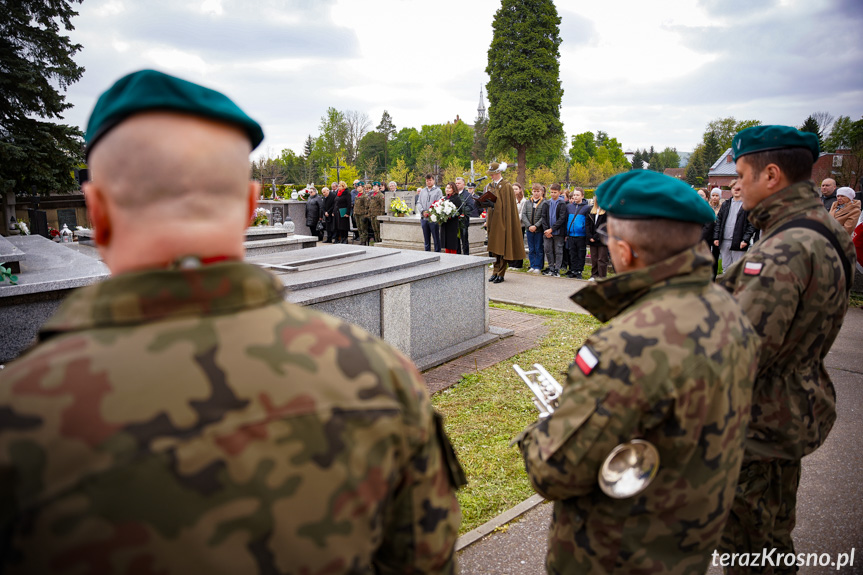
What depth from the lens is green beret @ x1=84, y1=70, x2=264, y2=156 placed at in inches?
42.6

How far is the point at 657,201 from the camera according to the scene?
74.7 inches

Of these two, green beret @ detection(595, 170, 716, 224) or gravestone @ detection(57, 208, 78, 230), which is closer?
green beret @ detection(595, 170, 716, 224)

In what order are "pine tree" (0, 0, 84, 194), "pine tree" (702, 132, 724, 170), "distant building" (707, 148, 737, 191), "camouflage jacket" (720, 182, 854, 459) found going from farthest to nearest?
"pine tree" (702, 132, 724, 170), "distant building" (707, 148, 737, 191), "pine tree" (0, 0, 84, 194), "camouflage jacket" (720, 182, 854, 459)

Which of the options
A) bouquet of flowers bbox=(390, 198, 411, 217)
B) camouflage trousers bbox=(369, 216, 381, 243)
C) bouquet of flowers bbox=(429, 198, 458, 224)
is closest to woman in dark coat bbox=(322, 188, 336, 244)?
camouflage trousers bbox=(369, 216, 381, 243)

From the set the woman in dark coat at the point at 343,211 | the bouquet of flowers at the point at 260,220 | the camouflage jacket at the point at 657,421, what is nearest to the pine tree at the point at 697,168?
the woman in dark coat at the point at 343,211

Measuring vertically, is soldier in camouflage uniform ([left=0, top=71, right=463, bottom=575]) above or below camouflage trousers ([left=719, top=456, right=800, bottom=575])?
above

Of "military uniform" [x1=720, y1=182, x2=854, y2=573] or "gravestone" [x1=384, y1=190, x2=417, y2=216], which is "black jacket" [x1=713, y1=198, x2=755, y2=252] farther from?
"gravestone" [x1=384, y1=190, x2=417, y2=216]

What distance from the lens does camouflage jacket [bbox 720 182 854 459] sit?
2539 millimetres

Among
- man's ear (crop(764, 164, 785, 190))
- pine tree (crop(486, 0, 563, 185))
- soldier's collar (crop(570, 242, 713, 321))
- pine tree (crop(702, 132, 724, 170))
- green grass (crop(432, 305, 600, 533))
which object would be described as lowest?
green grass (crop(432, 305, 600, 533))

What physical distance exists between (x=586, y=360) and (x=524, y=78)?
166 feet

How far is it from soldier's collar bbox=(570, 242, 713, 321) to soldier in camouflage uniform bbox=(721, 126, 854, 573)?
0.81 metres

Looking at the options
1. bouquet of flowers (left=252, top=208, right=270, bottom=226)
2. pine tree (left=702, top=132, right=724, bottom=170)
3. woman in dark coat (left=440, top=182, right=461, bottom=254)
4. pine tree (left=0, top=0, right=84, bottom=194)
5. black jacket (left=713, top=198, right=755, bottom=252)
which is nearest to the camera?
black jacket (left=713, top=198, right=755, bottom=252)

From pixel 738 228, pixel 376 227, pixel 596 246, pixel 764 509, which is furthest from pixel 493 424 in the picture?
pixel 376 227

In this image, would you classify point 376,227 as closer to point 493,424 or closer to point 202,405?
point 493,424
